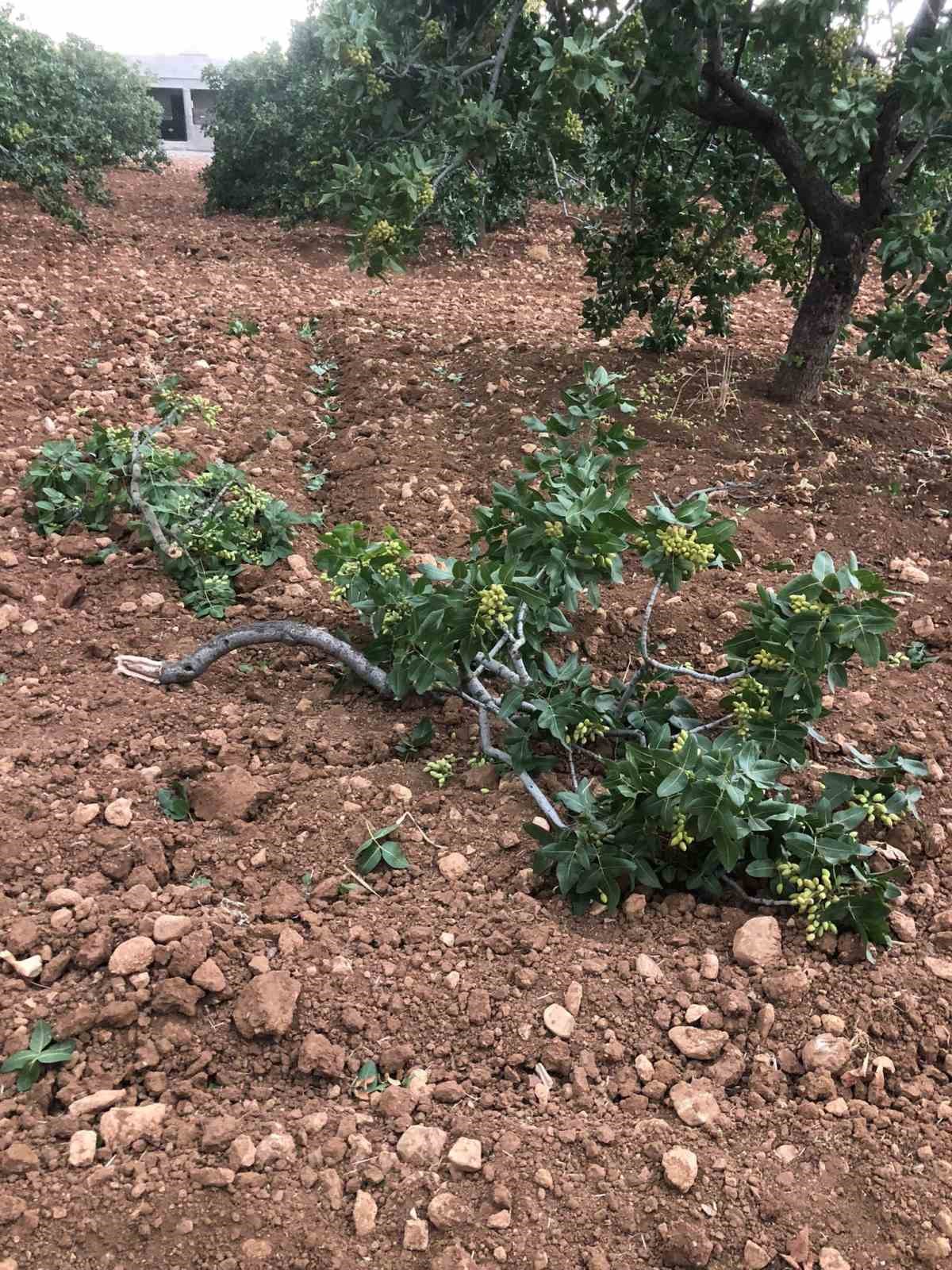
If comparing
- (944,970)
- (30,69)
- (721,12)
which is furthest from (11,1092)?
(30,69)

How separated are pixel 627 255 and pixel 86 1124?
12.9 ft

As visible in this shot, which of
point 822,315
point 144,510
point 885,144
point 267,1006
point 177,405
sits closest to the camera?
point 267,1006

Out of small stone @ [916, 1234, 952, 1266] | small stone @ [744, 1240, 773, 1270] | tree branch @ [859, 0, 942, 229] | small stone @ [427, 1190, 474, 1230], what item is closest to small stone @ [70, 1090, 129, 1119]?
small stone @ [427, 1190, 474, 1230]

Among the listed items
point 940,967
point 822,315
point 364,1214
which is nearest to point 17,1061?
point 364,1214

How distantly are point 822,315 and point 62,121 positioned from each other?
6.87 m

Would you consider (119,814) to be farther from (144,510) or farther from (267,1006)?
(144,510)

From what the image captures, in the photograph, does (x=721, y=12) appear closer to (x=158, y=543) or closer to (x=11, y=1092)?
(x=158, y=543)

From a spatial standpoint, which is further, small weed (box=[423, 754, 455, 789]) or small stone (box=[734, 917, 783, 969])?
small weed (box=[423, 754, 455, 789])

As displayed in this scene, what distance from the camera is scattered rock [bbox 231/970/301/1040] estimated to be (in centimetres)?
154

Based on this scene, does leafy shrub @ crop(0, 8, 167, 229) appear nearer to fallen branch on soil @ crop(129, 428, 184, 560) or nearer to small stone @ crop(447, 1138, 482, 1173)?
fallen branch on soil @ crop(129, 428, 184, 560)

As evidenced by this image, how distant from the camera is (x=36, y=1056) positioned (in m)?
1.45

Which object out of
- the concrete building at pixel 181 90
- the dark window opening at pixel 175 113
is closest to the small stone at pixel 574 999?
the concrete building at pixel 181 90

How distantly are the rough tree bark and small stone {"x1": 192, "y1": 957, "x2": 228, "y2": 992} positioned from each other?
3527mm

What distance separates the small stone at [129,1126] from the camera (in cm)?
135
